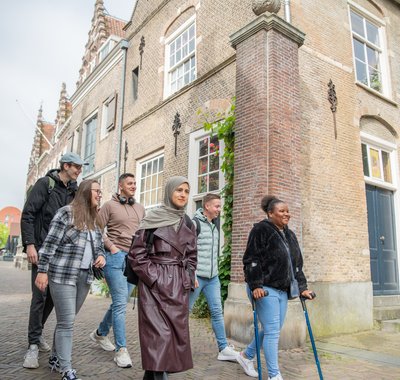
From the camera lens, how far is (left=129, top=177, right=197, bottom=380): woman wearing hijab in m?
2.45

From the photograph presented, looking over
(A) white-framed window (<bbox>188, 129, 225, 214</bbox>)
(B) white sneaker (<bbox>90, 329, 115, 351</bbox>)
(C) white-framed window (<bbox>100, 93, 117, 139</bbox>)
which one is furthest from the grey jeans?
(C) white-framed window (<bbox>100, 93, 117, 139</bbox>)

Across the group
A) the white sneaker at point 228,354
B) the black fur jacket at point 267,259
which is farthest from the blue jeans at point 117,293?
the black fur jacket at point 267,259

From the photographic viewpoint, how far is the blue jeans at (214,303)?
13.8 feet

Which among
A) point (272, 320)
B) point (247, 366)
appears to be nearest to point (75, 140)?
→ point (247, 366)

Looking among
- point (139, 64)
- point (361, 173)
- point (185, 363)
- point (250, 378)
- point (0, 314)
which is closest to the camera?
point (185, 363)

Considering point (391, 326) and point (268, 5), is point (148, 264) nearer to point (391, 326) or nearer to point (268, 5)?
point (268, 5)

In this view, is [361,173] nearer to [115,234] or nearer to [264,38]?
[264,38]

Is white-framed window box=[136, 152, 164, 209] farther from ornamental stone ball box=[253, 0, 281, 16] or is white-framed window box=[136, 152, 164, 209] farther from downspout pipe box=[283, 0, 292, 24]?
ornamental stone ball box=[253, 0, 281, 16]

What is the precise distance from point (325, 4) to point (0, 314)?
9.11 meters

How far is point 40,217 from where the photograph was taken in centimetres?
390

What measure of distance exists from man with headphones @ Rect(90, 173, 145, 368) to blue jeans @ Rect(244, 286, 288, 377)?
142 cm

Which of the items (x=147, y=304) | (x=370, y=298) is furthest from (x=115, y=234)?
(x=370, y=298)

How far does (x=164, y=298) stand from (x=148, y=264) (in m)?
0.26

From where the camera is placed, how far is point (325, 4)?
7938 mm
